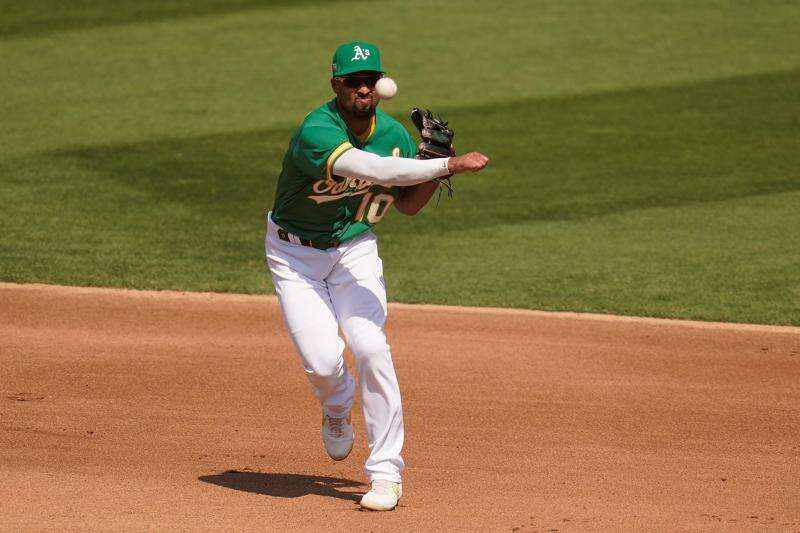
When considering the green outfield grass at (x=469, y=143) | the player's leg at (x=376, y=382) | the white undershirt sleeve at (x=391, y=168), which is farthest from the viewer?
the green outfield grass at (x=469, y=143)

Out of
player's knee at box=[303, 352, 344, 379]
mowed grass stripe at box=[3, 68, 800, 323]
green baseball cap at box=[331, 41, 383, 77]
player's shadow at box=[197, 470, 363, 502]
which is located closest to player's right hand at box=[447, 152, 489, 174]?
green baseball cap at box=[331, 41, 383, 77]

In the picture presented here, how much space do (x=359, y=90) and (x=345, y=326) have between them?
1231 millimetres

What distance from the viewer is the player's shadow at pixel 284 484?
22.2 ft

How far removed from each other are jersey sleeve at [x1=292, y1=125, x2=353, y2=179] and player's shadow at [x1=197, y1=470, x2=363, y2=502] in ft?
5.65

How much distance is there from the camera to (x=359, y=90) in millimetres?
6461

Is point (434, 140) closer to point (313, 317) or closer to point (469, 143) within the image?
point (313, 317)

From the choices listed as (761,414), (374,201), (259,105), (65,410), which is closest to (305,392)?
(65,410)

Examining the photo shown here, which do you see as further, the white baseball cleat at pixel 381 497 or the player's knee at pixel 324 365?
the player's knee at pixel 324 365

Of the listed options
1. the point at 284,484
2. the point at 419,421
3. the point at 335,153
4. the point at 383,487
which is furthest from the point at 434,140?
the point at 419,421

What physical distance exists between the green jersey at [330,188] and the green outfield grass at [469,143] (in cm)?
435

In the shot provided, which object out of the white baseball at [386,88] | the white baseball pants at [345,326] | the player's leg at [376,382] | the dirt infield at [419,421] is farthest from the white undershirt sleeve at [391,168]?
the dirt infield at [419,421]

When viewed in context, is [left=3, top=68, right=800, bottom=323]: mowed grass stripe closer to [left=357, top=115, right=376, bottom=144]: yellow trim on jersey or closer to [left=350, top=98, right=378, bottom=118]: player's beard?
[left=357, top=115, right=376, bottom=144]: yellow trim on jersey

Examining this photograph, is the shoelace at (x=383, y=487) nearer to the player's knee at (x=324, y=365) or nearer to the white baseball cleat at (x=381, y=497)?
the white baseball cleat at (x=381, y=497)

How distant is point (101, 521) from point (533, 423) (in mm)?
3058
